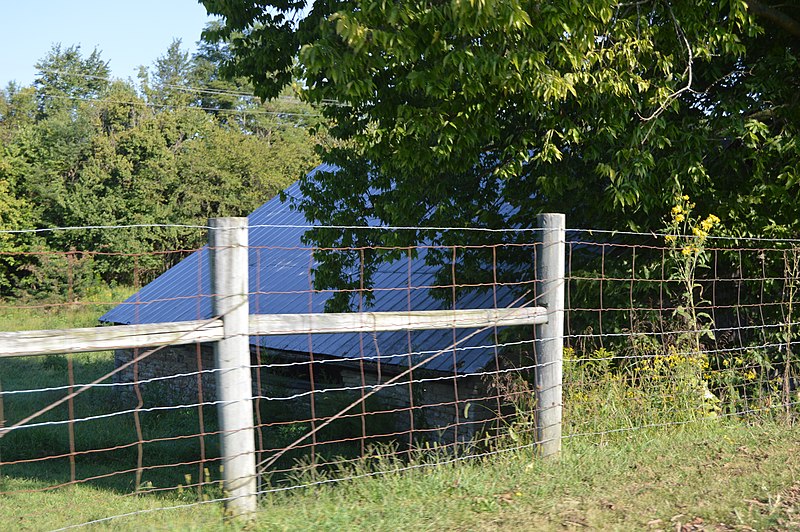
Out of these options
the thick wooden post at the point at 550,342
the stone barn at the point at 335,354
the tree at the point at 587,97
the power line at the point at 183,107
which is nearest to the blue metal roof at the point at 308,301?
the stone barn at the point at 335,354

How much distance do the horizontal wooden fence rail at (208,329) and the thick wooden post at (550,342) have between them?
0.24m

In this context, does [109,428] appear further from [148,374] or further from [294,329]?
[294,329]

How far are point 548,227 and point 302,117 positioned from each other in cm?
5723

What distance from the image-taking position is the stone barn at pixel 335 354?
453 inches

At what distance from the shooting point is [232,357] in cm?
438

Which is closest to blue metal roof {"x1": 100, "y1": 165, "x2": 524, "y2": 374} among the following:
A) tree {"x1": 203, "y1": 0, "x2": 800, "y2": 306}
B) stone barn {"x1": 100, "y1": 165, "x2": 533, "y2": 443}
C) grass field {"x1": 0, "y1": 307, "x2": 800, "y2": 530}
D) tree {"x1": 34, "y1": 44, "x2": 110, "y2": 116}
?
stone barn {"x1": 100, "y1": 165, "x2": 533, "y2": 443}

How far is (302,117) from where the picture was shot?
6147 centimetres

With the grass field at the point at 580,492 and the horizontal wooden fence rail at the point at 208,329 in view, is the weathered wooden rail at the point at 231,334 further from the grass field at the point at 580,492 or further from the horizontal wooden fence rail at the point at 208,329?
the grass field at the point at 580,492

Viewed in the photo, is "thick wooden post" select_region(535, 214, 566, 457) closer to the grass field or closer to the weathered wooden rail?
the grass field

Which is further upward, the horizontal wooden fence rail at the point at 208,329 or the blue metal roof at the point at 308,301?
the horizontal wooden fence rail at the point at 208,329

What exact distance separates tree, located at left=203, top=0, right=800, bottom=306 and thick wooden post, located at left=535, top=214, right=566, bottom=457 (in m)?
2.10

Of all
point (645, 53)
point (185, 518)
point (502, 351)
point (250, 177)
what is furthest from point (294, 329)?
point (250, 177)

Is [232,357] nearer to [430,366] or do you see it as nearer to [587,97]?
[587,97]

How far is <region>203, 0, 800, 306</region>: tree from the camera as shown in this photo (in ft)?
24.7
